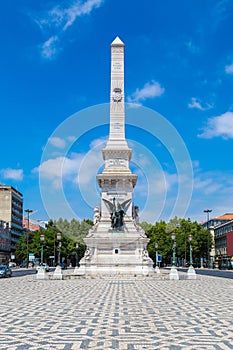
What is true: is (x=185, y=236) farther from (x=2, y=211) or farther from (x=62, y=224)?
(x=2, y=211)

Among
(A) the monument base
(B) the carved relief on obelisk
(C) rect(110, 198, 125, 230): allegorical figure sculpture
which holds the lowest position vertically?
(A) the monument base

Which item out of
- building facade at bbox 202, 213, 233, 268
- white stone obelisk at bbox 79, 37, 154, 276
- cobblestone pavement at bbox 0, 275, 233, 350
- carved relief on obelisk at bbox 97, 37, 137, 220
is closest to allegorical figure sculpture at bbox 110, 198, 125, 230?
white stone obelisk at bbox 79, 37, 154, 276

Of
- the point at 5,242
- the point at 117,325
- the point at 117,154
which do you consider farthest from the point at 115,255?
the point at 5,242

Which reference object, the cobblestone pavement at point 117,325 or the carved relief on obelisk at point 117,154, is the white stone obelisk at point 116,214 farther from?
the cobblestone pavement at point 117,325

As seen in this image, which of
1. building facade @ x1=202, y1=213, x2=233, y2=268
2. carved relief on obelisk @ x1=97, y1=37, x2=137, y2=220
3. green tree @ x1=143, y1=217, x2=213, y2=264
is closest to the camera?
carved relief on obelisk @ x1=97, y1=37, x2=137, y2=220

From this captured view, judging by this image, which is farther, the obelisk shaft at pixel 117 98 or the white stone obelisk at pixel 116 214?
the obelisk shaft at pixel 117 98

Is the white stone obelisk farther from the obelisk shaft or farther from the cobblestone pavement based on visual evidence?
the cobblestone pavement

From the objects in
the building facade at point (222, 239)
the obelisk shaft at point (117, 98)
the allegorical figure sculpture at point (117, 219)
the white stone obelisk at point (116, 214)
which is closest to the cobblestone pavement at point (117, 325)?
the white stone obelisk at point (116, 214)

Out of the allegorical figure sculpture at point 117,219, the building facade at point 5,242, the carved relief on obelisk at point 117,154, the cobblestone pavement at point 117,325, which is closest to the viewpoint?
the cobblestone pavement at point 117,325

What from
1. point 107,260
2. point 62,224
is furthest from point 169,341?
point 62,224

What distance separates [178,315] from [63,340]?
5.09m

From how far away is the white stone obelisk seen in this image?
41.9 meters

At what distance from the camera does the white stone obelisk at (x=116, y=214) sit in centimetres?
4191

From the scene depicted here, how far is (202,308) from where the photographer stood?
1544 centimetres
